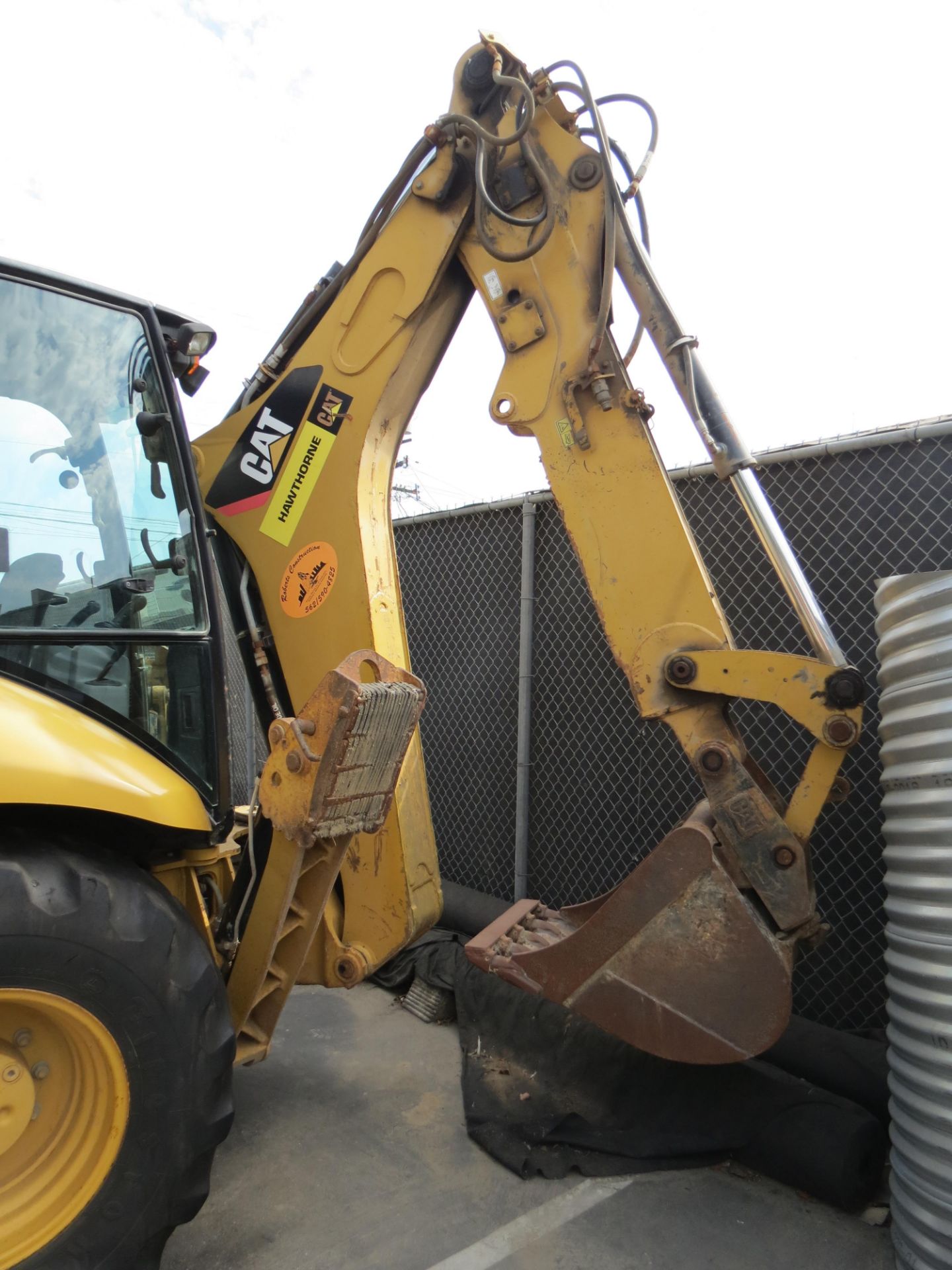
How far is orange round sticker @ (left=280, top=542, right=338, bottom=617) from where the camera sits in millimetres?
3018

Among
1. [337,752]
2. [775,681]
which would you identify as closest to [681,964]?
[775,681]

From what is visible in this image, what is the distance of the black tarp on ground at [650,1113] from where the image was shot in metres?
2.74

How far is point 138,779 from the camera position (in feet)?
7.20

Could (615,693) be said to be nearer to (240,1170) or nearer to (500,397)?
(500,397)

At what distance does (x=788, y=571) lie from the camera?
254 centimetres

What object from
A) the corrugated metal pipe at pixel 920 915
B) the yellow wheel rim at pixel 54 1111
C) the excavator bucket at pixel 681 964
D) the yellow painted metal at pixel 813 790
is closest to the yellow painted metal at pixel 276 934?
the yellow wheel rim at pixel 54 1111

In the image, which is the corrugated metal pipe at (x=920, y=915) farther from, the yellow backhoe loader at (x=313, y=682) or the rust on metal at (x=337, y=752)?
the rust on metal at (x=337, y=752)

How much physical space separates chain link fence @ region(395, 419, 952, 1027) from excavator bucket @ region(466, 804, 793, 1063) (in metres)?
1.07

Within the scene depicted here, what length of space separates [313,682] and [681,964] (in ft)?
5.07

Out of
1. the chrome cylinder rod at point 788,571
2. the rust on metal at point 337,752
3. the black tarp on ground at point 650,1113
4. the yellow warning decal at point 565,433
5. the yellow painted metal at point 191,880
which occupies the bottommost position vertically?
the black tarp on ground at point 650,1113

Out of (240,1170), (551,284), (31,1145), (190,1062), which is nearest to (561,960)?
(190,1062)

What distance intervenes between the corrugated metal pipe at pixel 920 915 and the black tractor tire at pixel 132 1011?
1.80m

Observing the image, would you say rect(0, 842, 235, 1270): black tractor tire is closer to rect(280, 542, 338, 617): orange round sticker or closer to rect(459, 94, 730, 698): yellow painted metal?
rect(280, 542, 338, 617): orange round sticker

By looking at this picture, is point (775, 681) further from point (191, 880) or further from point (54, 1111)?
point (54, 1111)
